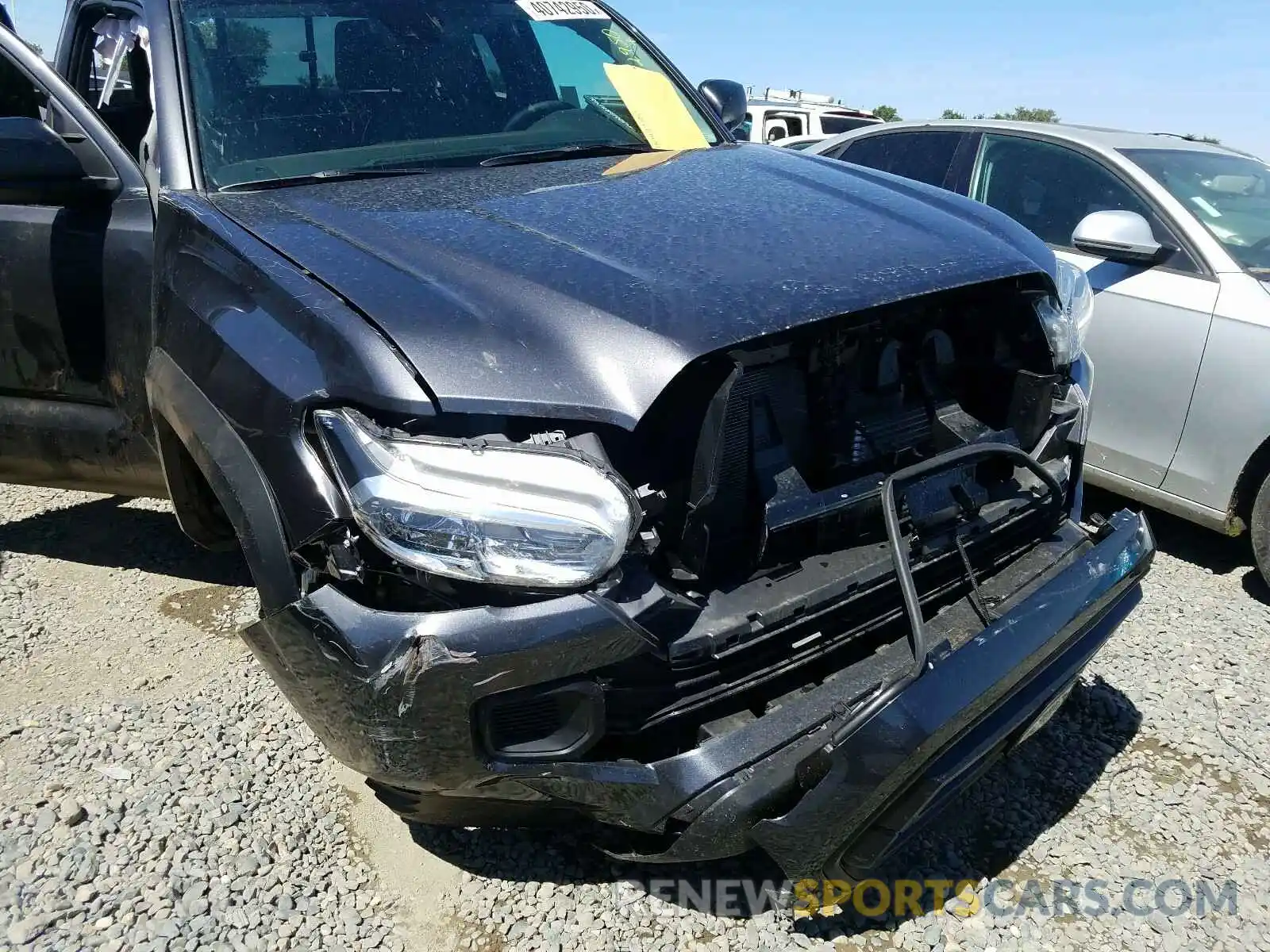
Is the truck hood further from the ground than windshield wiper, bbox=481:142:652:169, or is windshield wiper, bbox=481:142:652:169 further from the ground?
windshield wiper, bbox=481:142:652:169

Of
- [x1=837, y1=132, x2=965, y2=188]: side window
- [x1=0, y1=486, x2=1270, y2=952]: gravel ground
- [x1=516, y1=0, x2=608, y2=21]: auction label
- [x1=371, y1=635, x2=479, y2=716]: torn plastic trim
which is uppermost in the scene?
[x1=516, y1=0, x2=608, y2=21]: auction label

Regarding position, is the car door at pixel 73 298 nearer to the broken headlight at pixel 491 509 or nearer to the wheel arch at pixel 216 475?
the wheel arch at pixel 216 475

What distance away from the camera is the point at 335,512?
157 cm

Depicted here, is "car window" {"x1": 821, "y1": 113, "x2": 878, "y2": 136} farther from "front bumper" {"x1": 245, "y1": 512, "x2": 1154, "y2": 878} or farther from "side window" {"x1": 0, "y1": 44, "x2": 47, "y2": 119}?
"front bumper" {"x1": 245, "y1": 512, "x2": 1154, "y2": 878}

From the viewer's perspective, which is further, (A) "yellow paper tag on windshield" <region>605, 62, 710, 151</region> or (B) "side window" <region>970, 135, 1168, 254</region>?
(B) "side window" <region>970, 135, 1168, 254</region>

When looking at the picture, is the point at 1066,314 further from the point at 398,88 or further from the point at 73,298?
the point at 73,298

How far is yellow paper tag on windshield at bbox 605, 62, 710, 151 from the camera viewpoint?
3.10 meters

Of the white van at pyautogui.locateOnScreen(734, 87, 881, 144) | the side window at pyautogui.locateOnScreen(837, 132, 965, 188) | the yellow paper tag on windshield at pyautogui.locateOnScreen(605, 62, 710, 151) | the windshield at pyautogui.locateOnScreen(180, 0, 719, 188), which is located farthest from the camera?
the white van at pyautogui.locateOnScreen(734, 87, 881, 144)

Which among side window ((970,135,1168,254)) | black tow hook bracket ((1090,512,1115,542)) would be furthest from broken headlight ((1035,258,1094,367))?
side window ((970,135,1168,254))

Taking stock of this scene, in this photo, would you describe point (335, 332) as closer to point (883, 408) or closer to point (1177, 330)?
point (883, 408)

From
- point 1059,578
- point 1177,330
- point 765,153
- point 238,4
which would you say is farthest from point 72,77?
point 1177,330

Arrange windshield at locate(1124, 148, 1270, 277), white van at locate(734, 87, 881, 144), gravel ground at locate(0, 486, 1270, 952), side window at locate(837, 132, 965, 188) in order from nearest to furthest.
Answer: gravel ground at locate(0, 486, 1270, 952) < windshield at locate(1124, 148, 1270, 277) < side window at locate(837, 132, 965, 188) < white van at locate(734, 87, 881, 144)

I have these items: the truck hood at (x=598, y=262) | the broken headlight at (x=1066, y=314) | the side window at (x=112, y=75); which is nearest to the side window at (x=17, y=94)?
the side window at (x=112, y=75)

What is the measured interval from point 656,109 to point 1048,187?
1860 mm
